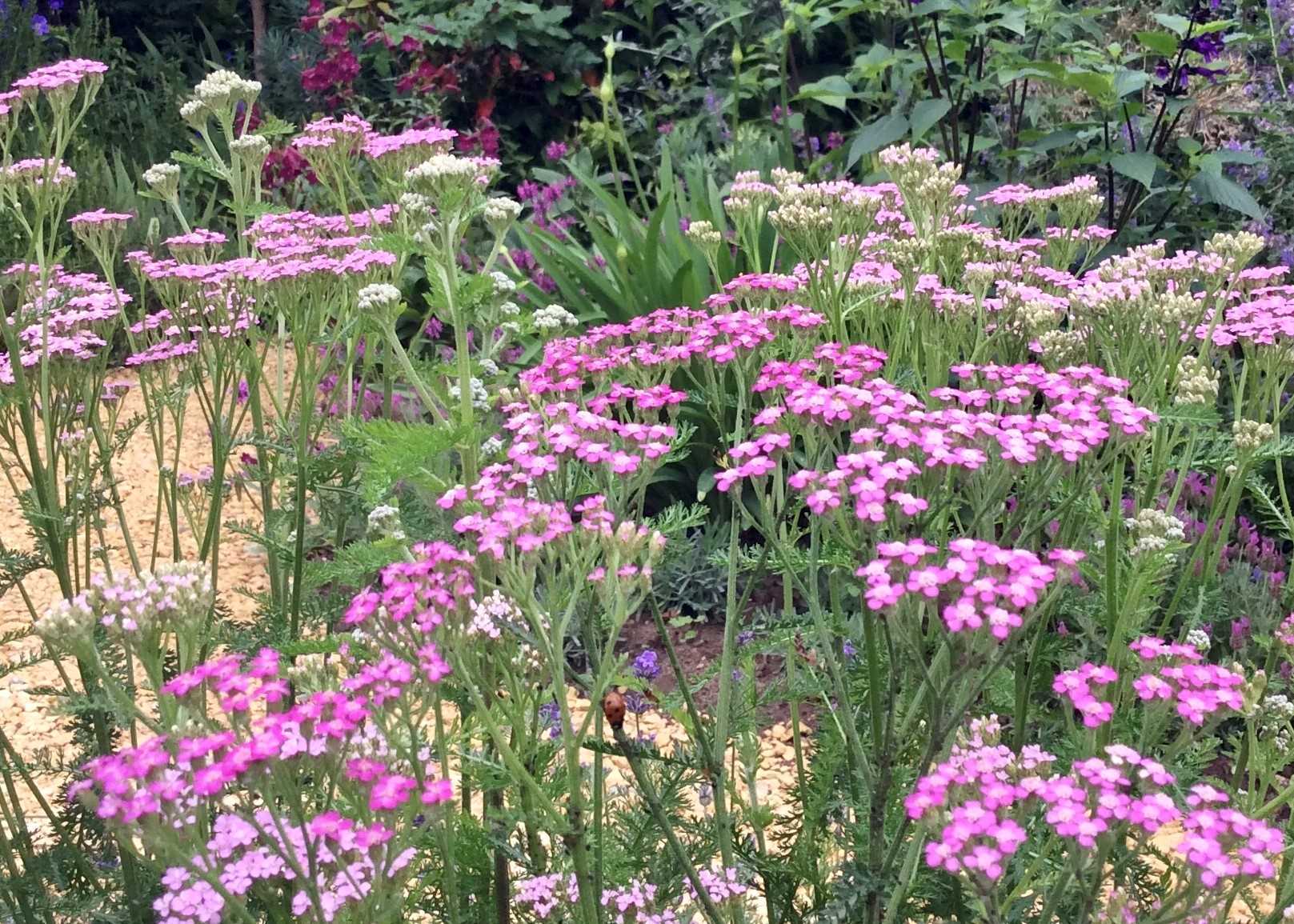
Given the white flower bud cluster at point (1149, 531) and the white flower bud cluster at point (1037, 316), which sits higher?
the white flower bud cluster at point (1037, 316)

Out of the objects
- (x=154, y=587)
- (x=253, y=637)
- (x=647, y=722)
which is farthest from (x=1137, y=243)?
(x=154, y=587)

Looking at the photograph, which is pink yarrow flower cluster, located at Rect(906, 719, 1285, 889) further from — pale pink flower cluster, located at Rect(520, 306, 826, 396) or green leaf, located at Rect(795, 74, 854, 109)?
green leaf, located at Rect(795, 74, 854, 109)

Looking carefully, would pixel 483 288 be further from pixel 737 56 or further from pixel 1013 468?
pixel 737 56

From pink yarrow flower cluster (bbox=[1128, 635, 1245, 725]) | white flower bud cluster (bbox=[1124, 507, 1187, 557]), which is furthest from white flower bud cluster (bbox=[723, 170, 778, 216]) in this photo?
pink yarrow flower cluster (bbox=[1128, 635, 1245, 725])

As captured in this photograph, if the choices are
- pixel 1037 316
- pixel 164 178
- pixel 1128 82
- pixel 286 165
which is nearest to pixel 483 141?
pixel 286 165

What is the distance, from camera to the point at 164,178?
8.64ft

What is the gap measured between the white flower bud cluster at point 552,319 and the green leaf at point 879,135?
2416 millimetres

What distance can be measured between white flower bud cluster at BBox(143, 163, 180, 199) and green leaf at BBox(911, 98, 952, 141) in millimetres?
2444

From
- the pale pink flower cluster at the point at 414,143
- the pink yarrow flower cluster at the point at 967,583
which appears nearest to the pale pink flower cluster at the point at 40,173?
the pale pink flower cluster at the point at 414,143

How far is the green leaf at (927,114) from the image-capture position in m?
4.09

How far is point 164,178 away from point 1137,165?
Result: 303cm

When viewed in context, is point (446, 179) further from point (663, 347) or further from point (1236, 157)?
point (1236, 157)

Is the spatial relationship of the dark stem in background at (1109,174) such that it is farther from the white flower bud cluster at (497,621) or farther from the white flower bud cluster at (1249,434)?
the white flower bud cluster at (497,621)

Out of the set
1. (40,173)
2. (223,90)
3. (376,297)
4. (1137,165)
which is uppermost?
(223,90)
